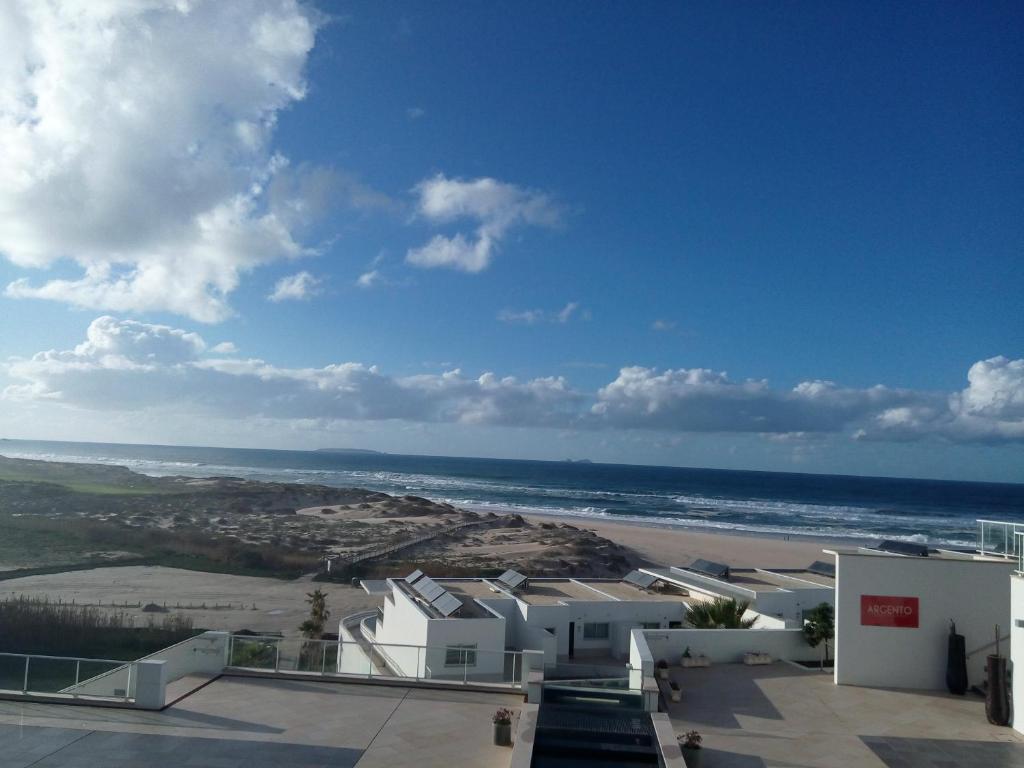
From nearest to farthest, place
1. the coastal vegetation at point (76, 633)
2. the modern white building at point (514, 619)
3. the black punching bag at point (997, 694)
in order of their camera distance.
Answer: the black punching bag at point (997, 694)
the modern white building at point (514, 619)
the coastal vegetation at point (76, 633)

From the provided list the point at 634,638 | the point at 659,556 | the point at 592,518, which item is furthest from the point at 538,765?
the point at 592,518

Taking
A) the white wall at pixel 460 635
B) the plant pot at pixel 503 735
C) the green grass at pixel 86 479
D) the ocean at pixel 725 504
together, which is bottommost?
the ocean at pixel 725 504

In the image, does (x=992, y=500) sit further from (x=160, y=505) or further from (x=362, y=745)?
(x=362, y=745)

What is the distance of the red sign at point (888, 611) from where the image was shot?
13.7m

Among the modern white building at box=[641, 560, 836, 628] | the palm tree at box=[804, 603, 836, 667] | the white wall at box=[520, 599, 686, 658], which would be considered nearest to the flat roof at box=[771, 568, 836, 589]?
the modern white building at box=[641, 560, 836, 628]

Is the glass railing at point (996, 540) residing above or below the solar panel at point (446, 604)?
above

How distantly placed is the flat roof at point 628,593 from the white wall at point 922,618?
6.57 m

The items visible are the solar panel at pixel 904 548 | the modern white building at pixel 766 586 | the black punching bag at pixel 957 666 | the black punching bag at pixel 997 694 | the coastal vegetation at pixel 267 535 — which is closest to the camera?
the black punching bag at pixel 997 694

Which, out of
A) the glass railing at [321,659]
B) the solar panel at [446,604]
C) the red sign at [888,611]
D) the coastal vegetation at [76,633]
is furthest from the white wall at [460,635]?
the coastal vegetation at [76,633]

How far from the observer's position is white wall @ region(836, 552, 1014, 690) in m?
13.5

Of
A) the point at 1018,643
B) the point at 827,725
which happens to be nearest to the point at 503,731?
the point at 827,725

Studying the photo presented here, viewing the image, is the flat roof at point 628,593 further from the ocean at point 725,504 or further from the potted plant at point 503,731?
the ocean at point 725,504

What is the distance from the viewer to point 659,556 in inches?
2176

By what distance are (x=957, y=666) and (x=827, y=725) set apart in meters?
3.54
